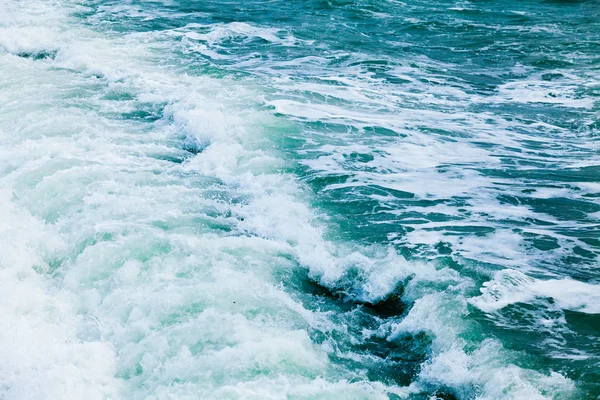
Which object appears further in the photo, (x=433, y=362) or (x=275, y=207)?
(x=275, y=207)

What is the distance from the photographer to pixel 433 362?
17.4ft

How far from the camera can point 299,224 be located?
7527 millimetres

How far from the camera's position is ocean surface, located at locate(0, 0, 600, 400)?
5199mm

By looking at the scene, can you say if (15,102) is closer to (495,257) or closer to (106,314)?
(106,314)

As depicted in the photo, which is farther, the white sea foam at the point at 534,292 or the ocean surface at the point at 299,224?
the white sea foam at the point at 534,292

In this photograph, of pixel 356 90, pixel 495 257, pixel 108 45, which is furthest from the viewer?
pixel 108 45

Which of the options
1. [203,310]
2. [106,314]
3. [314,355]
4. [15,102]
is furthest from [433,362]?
[15,102]

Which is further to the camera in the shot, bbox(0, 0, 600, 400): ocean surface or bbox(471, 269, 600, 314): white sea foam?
bbox(471, 269, 600, 314): white sea foam

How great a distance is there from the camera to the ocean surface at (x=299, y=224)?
5199 millimetres

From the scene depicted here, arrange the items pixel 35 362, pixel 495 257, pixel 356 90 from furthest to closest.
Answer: pixel 356 90 < pixel 495 257 < pixel 35 362

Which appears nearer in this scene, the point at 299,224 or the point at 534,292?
the point at 534,292

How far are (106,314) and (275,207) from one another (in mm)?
2729

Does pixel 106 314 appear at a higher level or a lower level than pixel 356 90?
lower

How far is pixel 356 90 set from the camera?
42.5ft
